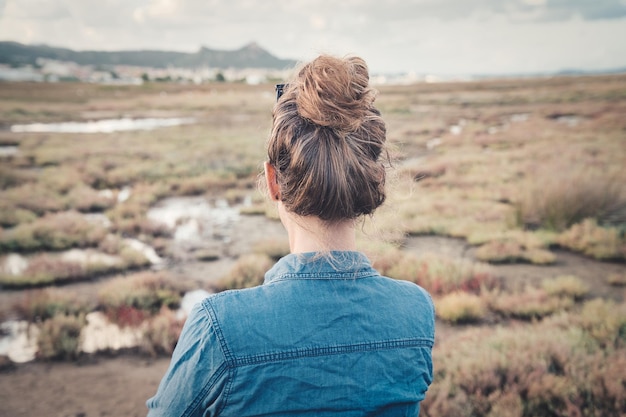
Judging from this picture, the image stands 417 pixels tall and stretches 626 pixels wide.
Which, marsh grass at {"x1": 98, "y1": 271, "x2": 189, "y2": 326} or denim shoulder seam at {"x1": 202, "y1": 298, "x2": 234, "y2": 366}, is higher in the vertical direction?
denim shoulder seam at {"x1": 202, "y1": 298, "x2": 234, "y2": 366}

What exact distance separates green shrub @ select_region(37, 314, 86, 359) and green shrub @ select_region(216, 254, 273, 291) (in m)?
2.01

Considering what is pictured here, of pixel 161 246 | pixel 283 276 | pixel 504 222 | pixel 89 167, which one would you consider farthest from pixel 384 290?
pixel 89 167

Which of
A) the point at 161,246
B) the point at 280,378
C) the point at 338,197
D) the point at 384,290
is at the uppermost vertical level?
the point at 338,197

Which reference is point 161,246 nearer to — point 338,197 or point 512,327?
point 512,327

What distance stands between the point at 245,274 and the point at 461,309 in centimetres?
332

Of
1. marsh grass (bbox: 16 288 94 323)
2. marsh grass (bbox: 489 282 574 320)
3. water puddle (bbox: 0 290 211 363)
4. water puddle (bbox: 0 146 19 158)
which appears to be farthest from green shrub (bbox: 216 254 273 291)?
water puddle (bbox: 0 146 19 158)

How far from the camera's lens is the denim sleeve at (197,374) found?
113 cm

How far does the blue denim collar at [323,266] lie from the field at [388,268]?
509 millimetres

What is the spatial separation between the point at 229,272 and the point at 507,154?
49.8 ft

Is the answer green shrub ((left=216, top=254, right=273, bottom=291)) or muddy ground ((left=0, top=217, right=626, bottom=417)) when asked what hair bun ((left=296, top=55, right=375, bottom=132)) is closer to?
muddy ground ((left=0, top=217, right=626, bottom=417))

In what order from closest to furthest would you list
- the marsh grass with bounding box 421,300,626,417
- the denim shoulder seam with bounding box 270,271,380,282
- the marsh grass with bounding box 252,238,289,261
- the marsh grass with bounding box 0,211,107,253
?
the denim shoulder seam with bounding box 270,271,380,282, the marsh grass with bounding box 421,300,626,417, the marsh grass with bounding box 252,238,289,261, the marsh grass with bounding box 0,211,107,253

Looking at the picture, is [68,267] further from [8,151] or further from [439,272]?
[8,151]

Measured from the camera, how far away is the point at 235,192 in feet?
43.1

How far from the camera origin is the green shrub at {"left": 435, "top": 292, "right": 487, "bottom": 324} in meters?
5.25
